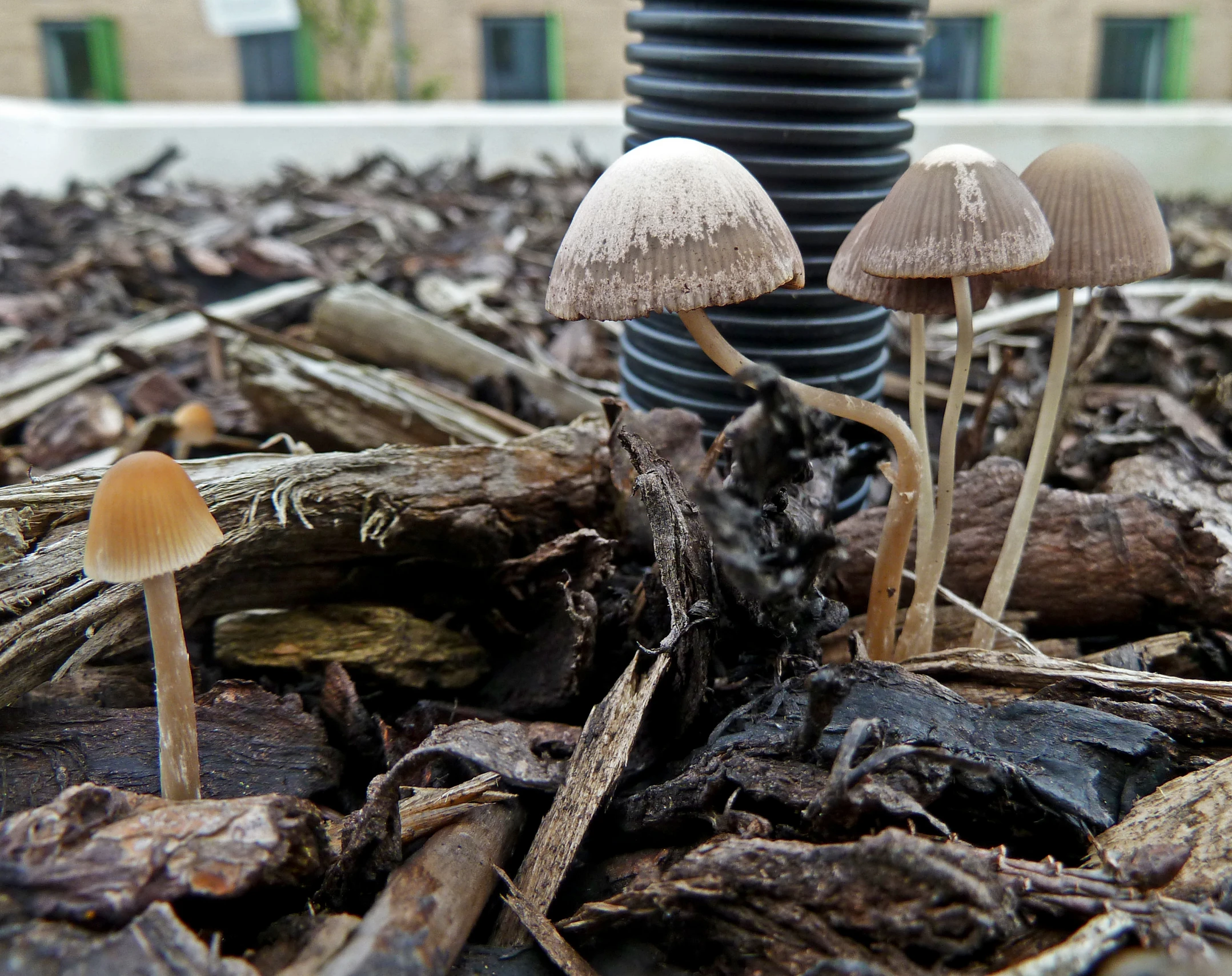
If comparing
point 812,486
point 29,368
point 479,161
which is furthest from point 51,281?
point 812,486

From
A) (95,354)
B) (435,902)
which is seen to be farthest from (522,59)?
(435,902)

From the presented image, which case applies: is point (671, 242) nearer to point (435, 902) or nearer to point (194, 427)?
point (435, 902)

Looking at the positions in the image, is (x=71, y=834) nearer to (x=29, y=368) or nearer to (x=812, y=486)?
(x=812, y=486)

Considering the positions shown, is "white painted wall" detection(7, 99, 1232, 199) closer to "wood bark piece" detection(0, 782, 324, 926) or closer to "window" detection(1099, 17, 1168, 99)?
"window" detection(1099, 17, 1168, 99)

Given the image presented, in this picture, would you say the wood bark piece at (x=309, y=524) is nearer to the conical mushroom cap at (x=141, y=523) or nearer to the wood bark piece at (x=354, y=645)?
the wood bark piece at (x=354, y=645)

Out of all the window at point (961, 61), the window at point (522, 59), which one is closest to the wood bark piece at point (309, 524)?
the window at point (522, 59)

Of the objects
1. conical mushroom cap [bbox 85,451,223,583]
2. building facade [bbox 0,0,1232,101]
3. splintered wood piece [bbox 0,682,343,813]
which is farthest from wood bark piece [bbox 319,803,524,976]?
building facade [bbox 0,0,1232,101]
